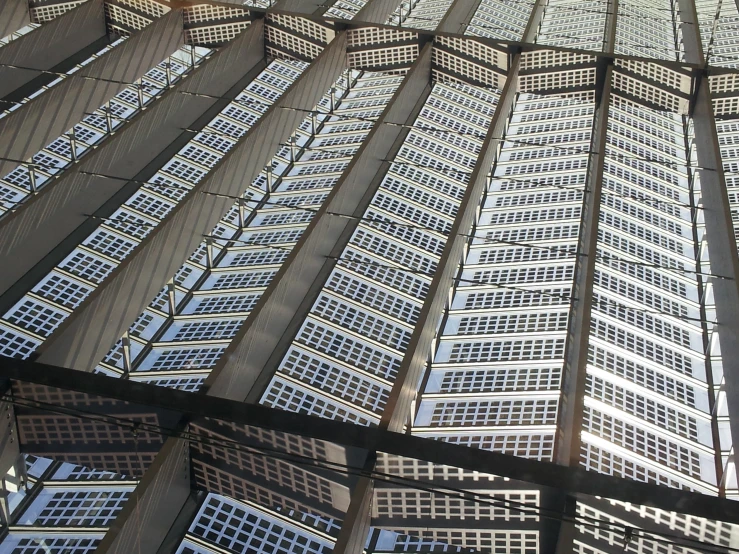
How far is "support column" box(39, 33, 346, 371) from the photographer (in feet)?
39.8

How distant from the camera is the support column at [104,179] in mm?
14172

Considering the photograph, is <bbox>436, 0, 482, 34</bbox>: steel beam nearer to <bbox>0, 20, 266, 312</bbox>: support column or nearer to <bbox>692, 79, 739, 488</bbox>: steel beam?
<bbox>0, 20, 266, 312</bbox>: support column

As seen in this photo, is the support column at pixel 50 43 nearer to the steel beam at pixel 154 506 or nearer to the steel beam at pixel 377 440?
the steel beam at pixel 377 440

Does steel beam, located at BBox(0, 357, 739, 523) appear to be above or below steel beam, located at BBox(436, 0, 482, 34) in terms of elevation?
below

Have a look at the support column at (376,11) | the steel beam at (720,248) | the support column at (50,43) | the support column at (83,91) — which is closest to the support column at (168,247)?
the support column at (83,91)

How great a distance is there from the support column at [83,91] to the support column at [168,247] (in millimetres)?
3749

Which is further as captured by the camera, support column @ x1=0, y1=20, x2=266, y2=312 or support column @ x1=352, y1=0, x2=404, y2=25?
support column @ x1=352, y1=0, x2=404, y2=25

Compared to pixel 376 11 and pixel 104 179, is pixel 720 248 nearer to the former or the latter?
pixel 104 179

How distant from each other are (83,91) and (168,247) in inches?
250

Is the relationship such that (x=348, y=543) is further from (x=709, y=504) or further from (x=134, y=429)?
(x=709, y=504)

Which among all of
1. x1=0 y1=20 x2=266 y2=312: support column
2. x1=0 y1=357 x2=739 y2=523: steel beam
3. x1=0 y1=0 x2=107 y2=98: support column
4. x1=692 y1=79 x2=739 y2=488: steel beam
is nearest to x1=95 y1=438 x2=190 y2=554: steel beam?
x1=0 y1=357 x2=739 y2=523: steel beam

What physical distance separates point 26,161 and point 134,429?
862 centimetres

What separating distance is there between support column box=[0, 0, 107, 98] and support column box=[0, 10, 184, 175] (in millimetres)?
1790

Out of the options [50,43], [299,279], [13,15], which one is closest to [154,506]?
[299,279]
